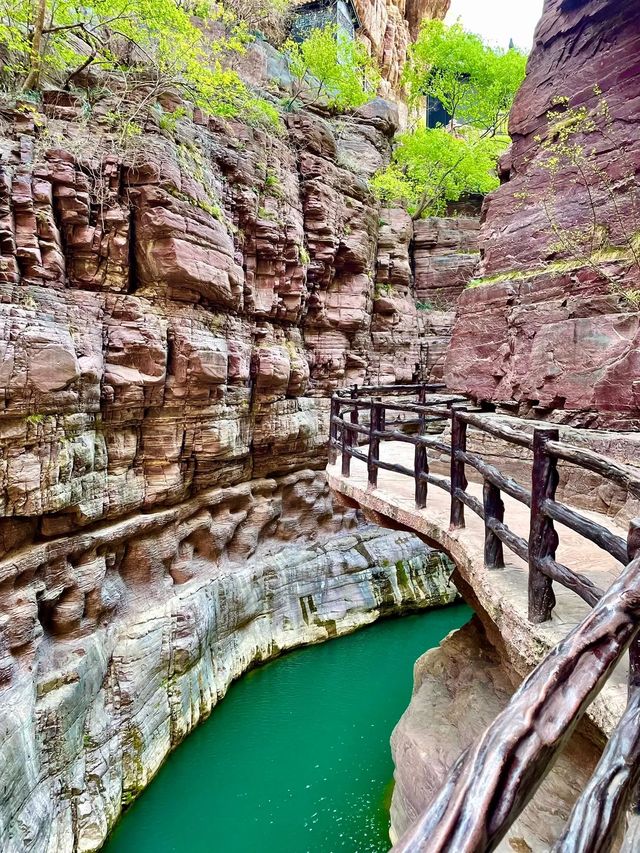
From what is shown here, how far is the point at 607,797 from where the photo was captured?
127 centimetres

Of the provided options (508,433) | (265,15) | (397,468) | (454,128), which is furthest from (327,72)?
(508,433)

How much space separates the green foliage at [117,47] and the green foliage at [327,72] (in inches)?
174

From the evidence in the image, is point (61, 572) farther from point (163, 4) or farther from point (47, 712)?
point (163, 4)

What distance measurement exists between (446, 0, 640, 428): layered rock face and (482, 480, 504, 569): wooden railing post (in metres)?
2.37

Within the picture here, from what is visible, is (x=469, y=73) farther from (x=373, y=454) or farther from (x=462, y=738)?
(x=462, y=738)

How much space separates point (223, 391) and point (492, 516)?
22.5 ft

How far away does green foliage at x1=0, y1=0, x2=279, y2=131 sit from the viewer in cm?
745

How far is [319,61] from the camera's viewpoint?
13.6m


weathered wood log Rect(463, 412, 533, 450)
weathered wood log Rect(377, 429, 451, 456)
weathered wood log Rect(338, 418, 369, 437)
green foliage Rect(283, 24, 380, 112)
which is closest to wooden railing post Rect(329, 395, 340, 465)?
weathered wood log Rect(338, 418, 369, 437)

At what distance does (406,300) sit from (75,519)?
11850mm

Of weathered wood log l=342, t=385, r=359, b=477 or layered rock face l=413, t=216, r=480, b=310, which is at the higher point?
layered rock face l=413, t=216, r=480, b=310

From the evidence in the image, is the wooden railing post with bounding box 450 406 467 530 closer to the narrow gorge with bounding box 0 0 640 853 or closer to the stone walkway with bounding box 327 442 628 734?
the stone walkway with bounding box 327 442 628 734

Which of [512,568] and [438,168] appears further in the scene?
[438,168]

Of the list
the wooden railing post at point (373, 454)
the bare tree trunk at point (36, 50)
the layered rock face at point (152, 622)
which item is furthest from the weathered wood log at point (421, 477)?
the bare tree trunk at point (36, 50)
